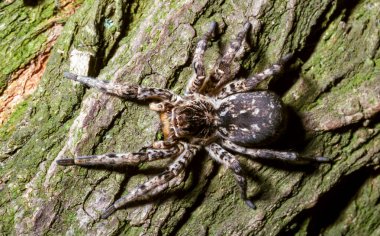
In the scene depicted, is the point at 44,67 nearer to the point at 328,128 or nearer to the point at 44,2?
the point at 44,2

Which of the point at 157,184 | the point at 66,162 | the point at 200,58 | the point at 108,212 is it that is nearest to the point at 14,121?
the point at 66,162

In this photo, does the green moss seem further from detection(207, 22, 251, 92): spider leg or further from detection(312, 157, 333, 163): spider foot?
detection(312, 157, 333, 163): spider foot

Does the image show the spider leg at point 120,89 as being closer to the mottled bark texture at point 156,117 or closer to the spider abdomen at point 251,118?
the mottled bark texture at point 156,117

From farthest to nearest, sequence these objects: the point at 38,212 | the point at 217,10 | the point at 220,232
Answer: the point at 220,232 → the point at 217,10 → the point at 38,212

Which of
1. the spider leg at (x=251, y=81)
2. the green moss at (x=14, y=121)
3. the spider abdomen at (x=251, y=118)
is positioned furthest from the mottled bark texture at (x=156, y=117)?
the spider abdomen at (x=251, y=118)

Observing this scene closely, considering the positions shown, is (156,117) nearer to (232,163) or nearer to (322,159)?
(232,163)

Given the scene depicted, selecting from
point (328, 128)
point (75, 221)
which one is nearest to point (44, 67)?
point (75, 221)
